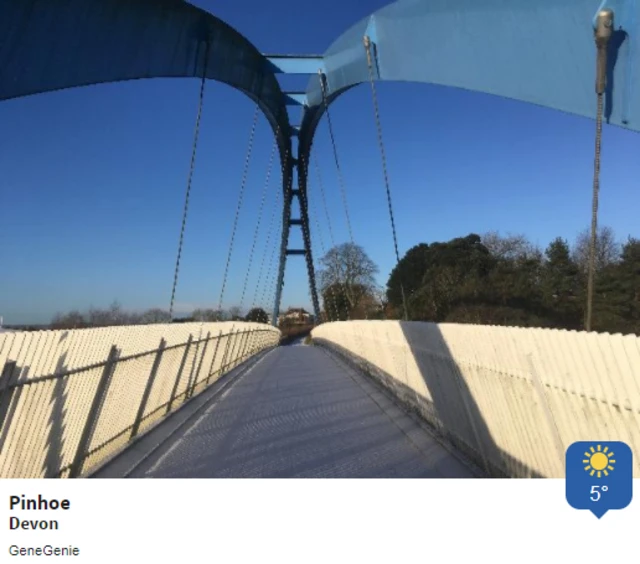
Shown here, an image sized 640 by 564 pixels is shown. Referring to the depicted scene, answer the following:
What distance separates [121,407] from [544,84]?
6.27m

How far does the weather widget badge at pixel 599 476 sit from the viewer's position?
9.54 ft

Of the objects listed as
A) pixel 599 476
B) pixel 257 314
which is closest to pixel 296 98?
pixel 599 476

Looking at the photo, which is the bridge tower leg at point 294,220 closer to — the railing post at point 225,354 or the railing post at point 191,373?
the railing post at point 225,354

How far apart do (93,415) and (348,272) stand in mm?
45288

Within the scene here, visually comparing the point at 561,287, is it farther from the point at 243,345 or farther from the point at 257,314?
the point at 257,314

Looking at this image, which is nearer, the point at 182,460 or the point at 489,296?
the point at 182,460

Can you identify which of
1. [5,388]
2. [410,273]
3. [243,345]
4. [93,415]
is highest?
[410,273]

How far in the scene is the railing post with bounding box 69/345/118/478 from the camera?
4.86 meters

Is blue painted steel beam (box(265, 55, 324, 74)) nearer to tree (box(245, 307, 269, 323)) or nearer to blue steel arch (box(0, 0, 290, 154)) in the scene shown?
blue steel arch (box(0, 0, 290, 154))

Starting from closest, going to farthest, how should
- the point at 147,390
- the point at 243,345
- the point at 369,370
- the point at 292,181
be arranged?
1. the point at 147,390
2. the point at 369,370
3. the point at 243,345
4. the point at 292,181

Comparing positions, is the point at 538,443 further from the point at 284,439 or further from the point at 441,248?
the point at 441,248

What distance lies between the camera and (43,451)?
4184 millimetres

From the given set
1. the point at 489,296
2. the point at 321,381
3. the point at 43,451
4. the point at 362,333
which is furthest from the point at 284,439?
the point at 489,296

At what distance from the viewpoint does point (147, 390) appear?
7043 mm
